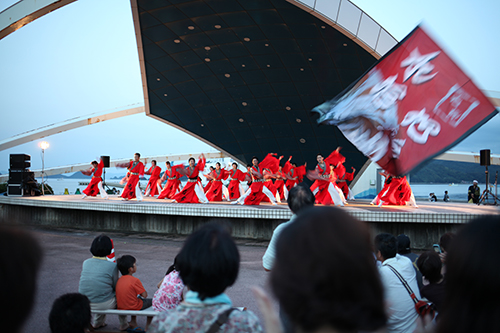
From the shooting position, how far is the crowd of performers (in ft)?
37.8

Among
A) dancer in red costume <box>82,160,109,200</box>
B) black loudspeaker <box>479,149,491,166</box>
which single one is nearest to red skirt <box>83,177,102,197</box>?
dancer in red costume <box>82,160,109,200</box>

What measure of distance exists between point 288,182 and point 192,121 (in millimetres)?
12284

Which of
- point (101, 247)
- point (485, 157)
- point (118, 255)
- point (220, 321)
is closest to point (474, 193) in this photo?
point (485, 157)

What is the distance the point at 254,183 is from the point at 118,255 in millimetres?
6358

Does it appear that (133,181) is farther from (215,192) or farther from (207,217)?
(207,217)

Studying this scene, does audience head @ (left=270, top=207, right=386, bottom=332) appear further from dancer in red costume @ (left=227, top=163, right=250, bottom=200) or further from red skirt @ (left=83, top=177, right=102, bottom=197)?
red skirt @ (left=83, top=177, right=102, bottom=197)

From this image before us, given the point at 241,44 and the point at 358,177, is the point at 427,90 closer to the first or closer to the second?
the point at 241,44

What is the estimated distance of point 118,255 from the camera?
7.49m

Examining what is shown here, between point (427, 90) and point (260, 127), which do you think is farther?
point (260, 127)

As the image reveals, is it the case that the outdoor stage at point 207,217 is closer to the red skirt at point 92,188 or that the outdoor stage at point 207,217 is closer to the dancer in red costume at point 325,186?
the dancer in red costume at point 325,186

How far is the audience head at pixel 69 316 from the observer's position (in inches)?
84.6

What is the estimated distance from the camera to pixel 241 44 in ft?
60.4

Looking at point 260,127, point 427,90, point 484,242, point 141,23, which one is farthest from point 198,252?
point 260,127

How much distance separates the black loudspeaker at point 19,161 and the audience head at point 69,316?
15334 millimetres
